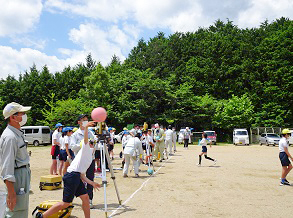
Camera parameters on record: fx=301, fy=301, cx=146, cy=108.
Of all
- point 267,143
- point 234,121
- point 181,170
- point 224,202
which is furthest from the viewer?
point 234,121

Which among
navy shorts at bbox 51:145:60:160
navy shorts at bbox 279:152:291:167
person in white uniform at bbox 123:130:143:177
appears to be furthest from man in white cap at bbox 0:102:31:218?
navy shorts at bbox 279:152:291:167

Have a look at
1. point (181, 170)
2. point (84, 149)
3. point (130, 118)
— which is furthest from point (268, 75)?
point (84, 149)

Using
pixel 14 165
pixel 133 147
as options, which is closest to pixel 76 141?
pixel 14 165

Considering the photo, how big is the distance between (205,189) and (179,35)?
158 feet

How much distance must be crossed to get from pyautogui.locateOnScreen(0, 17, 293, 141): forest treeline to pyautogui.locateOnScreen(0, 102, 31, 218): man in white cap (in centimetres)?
3700

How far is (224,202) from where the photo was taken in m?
7.72

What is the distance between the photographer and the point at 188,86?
45.5 meters

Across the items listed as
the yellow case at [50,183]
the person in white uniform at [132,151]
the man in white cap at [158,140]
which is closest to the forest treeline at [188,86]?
the man in white cap at [158,140]

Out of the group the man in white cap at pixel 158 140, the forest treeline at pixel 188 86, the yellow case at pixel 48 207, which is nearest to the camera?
the yellow case at pixel 48 207

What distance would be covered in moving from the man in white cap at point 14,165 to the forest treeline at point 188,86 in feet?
121

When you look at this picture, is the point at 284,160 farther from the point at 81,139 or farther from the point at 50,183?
the point at 50,183

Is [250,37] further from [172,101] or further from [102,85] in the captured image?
[102,85]

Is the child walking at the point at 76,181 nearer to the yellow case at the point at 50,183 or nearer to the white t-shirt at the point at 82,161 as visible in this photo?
the white t-shirt at the point at 82,161

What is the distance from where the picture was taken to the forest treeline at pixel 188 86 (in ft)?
139
